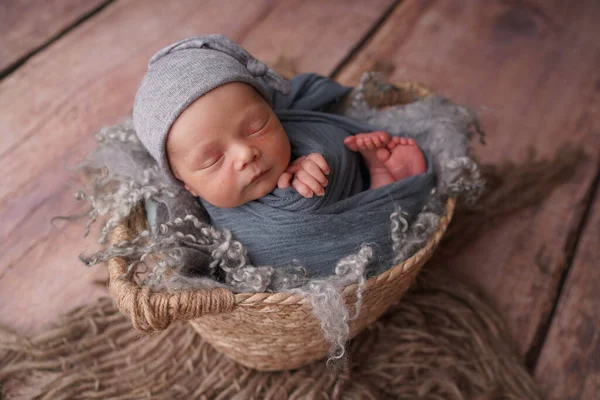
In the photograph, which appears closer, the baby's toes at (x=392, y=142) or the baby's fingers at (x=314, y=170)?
the baby's fingers at (x=314, y=170)

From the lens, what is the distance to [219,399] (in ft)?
3.32

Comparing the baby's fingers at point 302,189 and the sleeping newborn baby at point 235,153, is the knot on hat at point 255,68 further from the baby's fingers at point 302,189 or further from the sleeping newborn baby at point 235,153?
the baby's fingers at point 302,189

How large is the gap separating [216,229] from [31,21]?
1.12m

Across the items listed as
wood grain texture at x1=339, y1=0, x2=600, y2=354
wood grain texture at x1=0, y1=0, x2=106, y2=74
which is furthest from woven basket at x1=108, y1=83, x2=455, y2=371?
wood grain texture at x1=0, y1=0, x2=106, y2=74

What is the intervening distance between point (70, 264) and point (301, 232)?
1.94 feet

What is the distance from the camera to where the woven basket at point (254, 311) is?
0.70 meters

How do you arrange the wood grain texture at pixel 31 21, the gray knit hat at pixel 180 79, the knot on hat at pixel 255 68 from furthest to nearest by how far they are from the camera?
the wood grain texture at pixel 31 21 < the knot on hat at pixel 255 68 < the gray knit hat at pixel 180 79

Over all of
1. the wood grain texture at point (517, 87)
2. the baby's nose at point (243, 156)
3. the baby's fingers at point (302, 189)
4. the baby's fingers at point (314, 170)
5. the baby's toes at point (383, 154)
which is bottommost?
the wood grain texture at point (517, 87)

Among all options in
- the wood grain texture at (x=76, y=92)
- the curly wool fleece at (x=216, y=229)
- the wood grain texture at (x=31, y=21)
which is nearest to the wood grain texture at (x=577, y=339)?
the curly wool fleece at (x=216, y=229)

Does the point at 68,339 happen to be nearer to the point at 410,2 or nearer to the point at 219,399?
the point at 219,399

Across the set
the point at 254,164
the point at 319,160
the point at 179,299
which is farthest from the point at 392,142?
the point at 179,299

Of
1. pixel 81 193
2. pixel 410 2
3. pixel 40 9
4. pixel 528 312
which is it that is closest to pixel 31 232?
pixel 81 193

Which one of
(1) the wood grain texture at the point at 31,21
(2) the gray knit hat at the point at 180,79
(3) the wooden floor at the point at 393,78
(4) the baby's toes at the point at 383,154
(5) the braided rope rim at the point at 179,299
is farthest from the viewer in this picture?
(1) the wood grain texture at the point at 31,21

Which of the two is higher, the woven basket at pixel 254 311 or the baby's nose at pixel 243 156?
the baby's nose at pixel 243 156
